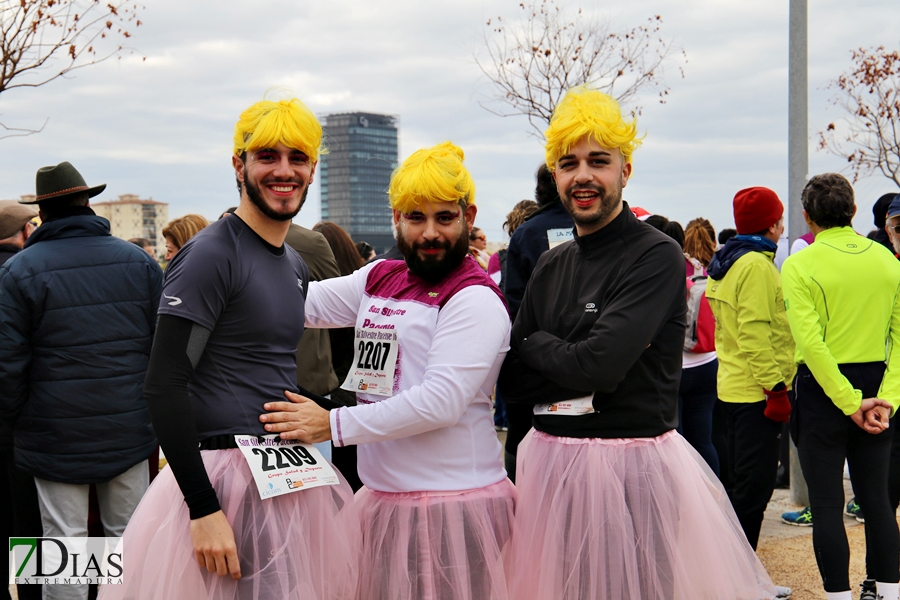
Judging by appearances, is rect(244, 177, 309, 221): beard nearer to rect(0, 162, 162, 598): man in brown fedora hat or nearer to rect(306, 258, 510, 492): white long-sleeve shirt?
rect(306, 258, 510, 492): white long-sleeve shirt

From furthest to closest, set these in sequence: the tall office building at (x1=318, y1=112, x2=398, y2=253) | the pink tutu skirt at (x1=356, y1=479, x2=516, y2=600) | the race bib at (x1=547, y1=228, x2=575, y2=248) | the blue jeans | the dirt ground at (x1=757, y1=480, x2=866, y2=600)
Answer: the tall office building at (x1=318, y1=112, x2=398, y2=253) → the blue jeans → the dirt ground at (x1=757, y1=480, x2=866, y2=600) → the race bib at (x1=547, y1=228, x2=575, y2=248) → the pink tutu skirt at (x1=356, y1=479, x2=516, y2=600)

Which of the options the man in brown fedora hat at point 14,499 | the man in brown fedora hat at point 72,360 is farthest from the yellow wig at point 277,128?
the man in brown fedora hat at point 14,499

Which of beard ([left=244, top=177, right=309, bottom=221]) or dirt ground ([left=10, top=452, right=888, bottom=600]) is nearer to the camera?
beard ([left=244, top=177, right=309, bottom=221])

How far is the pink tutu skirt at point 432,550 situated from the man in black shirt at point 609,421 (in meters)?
0.21

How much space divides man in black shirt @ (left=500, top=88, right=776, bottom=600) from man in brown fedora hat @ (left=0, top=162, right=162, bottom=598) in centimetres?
189

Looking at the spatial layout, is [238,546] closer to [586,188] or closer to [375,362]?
[375,362]

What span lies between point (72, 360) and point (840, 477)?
3644 mm

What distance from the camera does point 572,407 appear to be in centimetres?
263

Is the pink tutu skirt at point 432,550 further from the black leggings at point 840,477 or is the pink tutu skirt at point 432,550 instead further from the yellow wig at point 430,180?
the black leggings at point 840,477

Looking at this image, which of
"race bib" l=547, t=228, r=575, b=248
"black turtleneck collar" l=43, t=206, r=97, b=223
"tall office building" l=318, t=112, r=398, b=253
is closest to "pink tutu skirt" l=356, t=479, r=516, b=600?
"race bib" l=547, t=228, r=575, b=248

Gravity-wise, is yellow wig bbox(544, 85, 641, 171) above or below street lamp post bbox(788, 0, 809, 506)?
below

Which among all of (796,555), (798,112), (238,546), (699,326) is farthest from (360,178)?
(238,546)

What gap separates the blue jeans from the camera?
5.23 m

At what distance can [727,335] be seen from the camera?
4.54m
